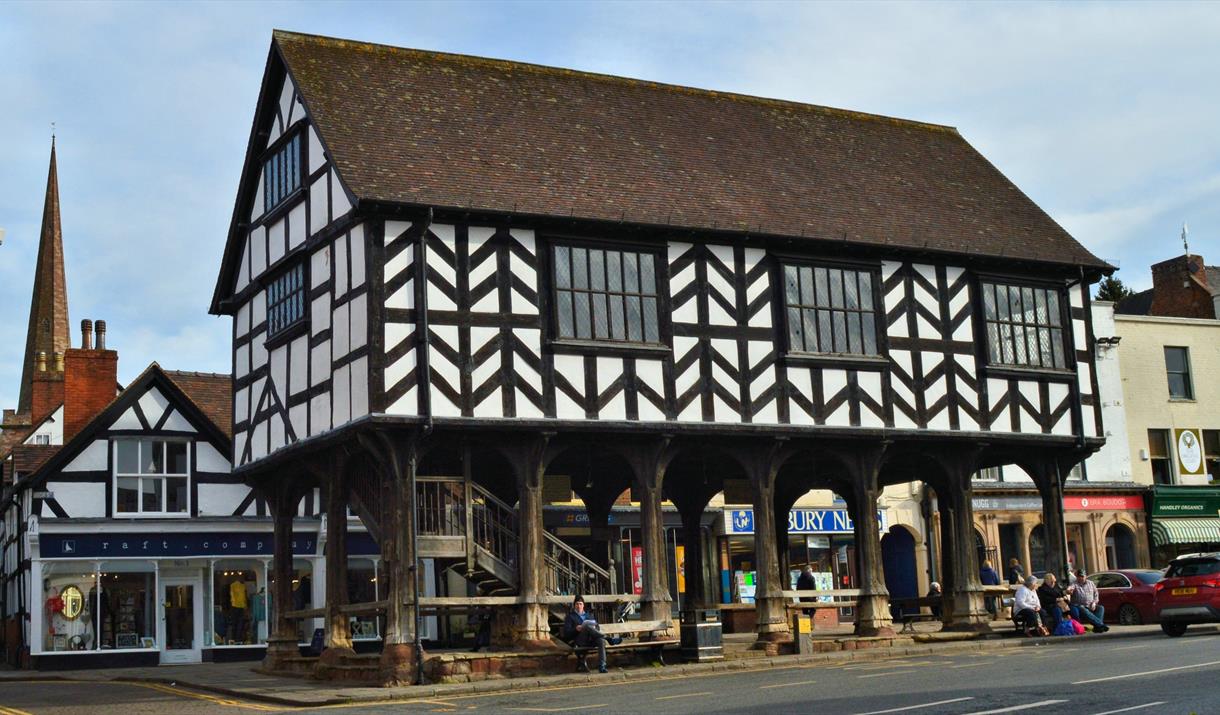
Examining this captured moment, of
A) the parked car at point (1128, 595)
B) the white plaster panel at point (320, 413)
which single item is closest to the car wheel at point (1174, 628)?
the parked car at point (1128, 595)

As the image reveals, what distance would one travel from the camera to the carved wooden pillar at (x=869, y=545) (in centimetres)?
2606

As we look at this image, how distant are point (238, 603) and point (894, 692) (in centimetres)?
2286

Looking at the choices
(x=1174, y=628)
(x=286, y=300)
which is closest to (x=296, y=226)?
(x=286, y=300)

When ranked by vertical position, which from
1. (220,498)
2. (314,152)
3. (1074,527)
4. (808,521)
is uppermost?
(314,152)

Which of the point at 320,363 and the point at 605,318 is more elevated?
the point at 605,318

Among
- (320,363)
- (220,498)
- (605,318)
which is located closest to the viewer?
(320,363)

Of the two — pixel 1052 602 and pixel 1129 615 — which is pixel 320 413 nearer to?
pixel 1052 602

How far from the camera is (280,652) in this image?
26328 millimetres

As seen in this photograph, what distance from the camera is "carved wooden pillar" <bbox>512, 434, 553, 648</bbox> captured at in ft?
73.7

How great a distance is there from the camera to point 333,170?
76.7 feet

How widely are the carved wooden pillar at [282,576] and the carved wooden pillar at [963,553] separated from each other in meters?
12.5

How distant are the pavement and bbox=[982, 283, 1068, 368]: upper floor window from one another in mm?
5483

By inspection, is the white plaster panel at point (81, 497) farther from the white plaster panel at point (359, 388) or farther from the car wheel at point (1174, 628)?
the car wheel at point (1174, 628)

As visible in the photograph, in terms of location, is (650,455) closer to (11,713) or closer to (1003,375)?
(1003,375)
